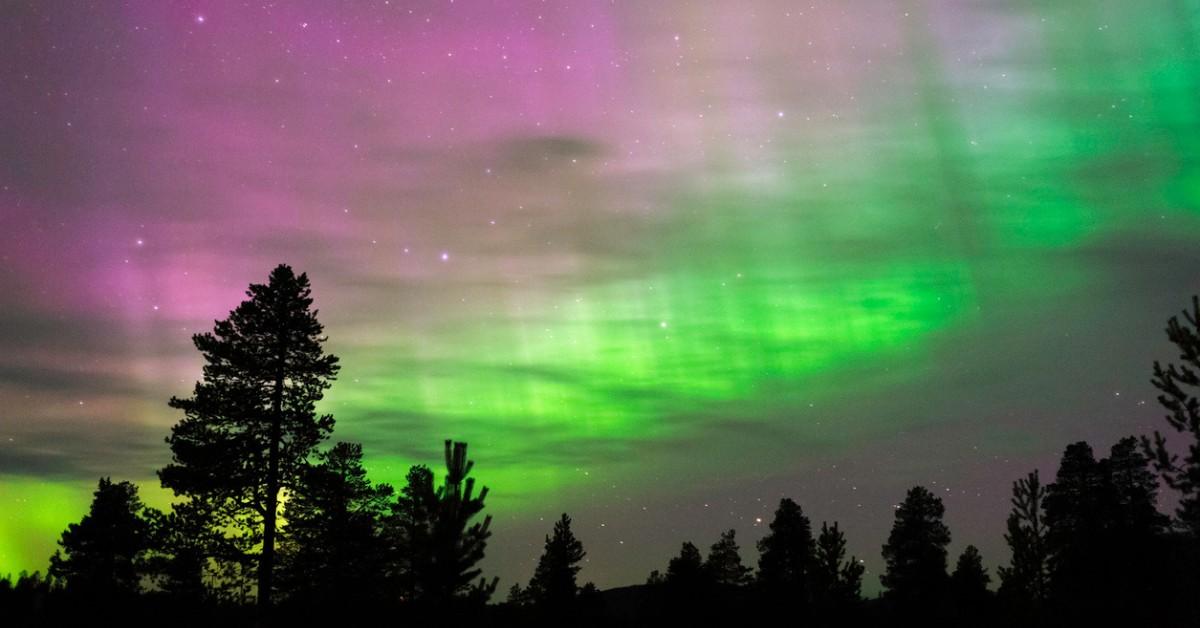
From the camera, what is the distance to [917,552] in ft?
197

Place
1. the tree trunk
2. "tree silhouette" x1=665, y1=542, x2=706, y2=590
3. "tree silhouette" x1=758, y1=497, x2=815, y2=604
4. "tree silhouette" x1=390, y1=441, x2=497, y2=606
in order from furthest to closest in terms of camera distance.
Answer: "tree silhouette" x1=758, y1=497, x2=815, y2=604
"tree silhouette" x1=665, y1=542, x2=706, y2=590
the tree trunk
"tree silhouette" x1=390, y1=441, x2=497, y2=606

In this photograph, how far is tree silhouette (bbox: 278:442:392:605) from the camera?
2941cm

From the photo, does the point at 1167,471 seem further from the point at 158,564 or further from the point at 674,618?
the point at 674,618

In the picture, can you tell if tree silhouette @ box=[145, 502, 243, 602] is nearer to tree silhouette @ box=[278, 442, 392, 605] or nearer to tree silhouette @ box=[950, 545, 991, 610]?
tree silhouette @ box=[278, 442, 392, 605]

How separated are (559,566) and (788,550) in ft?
56.3

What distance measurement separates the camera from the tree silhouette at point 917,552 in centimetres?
5847

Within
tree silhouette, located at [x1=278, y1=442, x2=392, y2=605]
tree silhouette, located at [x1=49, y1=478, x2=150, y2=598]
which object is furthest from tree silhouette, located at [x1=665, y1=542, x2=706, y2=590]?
tree silhouette, located at [x1=49, y1=478, x2=150, y2=598]

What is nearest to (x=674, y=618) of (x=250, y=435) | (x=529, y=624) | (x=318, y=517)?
(x=529, y=624)

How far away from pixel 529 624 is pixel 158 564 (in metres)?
19.4

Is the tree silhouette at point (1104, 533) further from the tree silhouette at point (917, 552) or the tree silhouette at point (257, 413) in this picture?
the tree silhouette at point (257, 413)

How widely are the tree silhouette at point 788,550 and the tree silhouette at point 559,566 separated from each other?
14.2m

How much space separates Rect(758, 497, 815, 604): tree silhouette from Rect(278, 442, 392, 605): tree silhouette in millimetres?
36547

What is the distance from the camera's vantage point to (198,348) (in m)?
30.1

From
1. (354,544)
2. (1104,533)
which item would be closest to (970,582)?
(1104,533)
